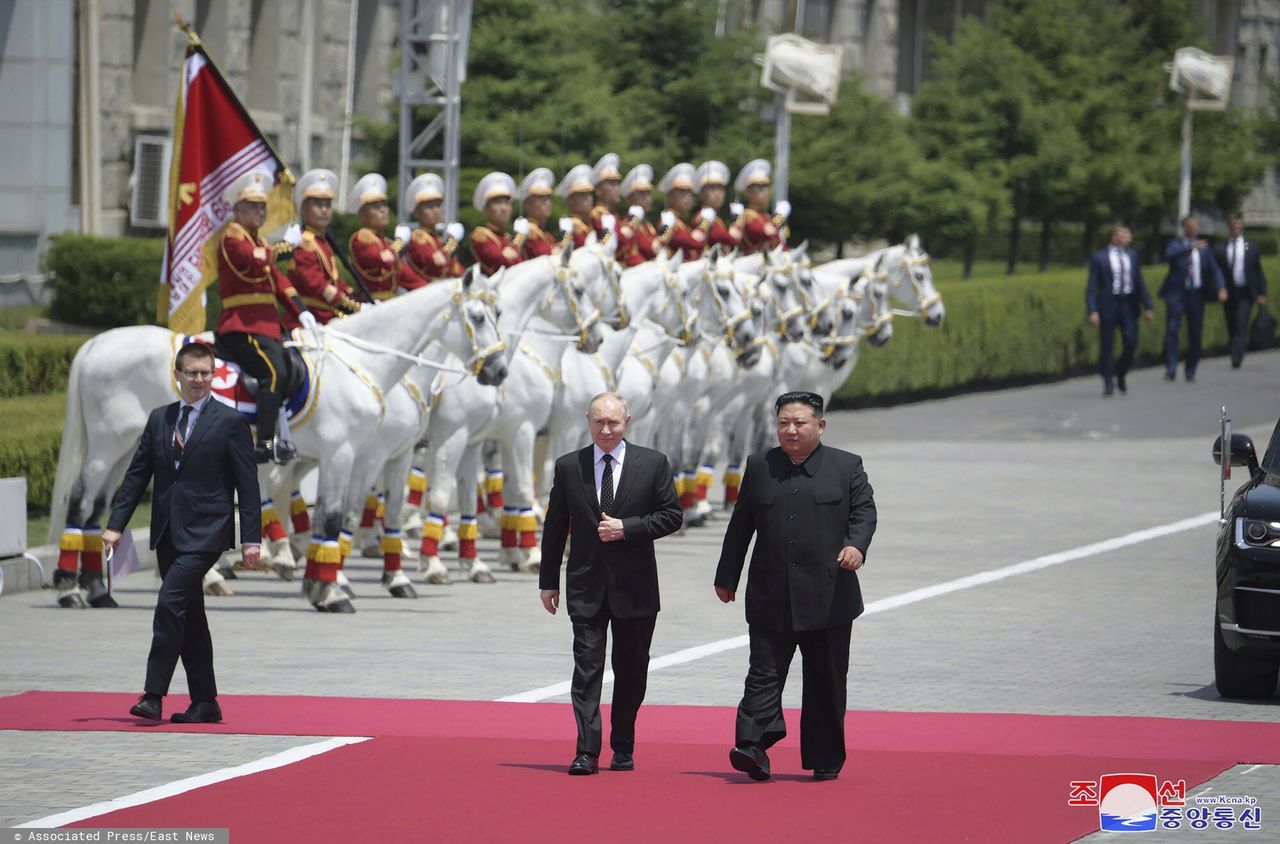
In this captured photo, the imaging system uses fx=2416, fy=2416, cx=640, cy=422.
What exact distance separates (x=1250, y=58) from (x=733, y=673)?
6178 centimetres

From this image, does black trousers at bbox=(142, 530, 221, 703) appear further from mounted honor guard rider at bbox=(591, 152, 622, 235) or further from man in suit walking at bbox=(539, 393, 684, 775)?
mounted honor guard rider at bbox=(591, 152, 622, 235)

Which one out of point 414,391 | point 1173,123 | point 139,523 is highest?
point 1173,123

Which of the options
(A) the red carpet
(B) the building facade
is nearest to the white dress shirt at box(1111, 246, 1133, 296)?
(B) the building facade

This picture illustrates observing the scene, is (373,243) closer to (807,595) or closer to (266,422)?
(266,422)

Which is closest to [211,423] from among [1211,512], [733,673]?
[733,673]

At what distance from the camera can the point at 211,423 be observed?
11781 mm

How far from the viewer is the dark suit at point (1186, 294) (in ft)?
120

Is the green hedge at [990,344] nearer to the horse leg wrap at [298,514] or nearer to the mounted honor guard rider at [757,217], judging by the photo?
the mounted honor guard rider at [757,217]

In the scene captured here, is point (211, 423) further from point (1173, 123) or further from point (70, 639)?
point (1173, 123)

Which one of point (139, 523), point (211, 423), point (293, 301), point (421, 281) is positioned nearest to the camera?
point (211, 423)

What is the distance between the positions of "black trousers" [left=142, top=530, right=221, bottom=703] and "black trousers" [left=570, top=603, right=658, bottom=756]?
2066 mm

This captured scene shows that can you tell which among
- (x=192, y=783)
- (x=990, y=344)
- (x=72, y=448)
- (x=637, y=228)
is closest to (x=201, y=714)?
(x=192, y=783)

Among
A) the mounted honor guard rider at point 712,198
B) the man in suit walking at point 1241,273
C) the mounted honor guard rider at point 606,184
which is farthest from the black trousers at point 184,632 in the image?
the man in suit walking at point 1241,273

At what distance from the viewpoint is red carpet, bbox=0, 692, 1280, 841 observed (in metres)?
9.27
